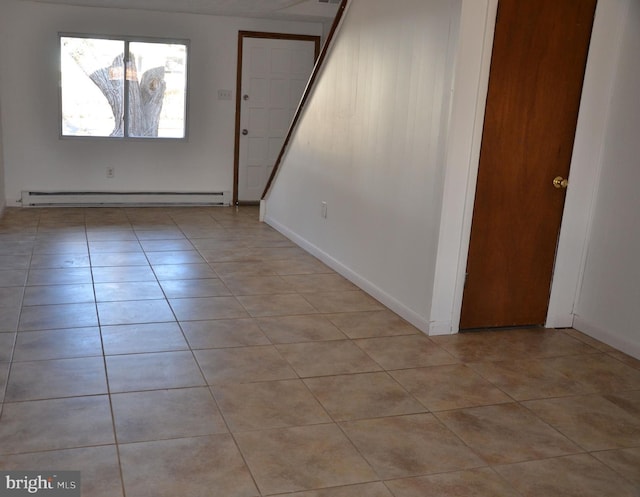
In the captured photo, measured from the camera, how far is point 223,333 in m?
3.60

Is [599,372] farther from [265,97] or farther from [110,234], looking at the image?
[265,97]

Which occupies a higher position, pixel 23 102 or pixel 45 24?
pixel 45 24

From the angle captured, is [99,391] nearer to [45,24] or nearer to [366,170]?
[366,170]

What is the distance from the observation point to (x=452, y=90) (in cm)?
349

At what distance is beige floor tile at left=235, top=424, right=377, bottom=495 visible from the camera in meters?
2.25

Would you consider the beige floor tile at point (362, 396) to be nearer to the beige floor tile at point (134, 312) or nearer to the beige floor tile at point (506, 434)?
the beige floor tile at point (506, 434)

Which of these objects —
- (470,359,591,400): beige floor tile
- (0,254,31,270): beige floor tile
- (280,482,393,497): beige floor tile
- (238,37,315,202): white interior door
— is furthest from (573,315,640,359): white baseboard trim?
(238,37,315,202): white interior door

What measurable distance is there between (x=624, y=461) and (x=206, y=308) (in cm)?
243

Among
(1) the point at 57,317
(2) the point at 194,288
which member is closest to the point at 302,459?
(1) the point at 57,317

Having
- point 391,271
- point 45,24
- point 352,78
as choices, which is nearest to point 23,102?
point 45,24

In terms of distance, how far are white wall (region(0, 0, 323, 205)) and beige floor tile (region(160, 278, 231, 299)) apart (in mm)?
3265

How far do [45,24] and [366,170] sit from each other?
4.25 m

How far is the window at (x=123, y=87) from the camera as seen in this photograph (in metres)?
6.96

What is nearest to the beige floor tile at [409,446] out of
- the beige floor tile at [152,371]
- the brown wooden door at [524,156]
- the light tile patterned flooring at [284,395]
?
the light tile patterned flooring at [284,395]
